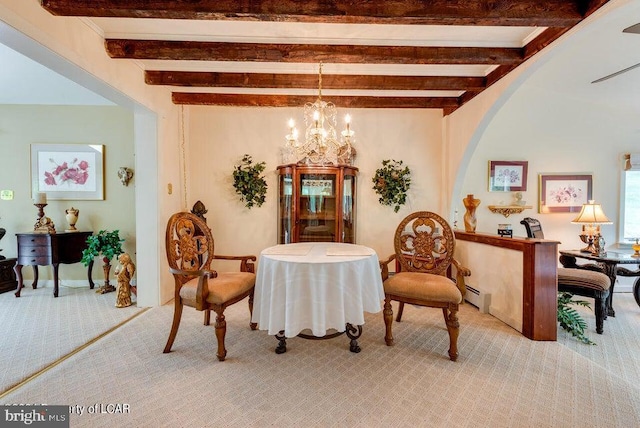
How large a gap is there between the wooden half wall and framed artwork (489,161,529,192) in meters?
1.69

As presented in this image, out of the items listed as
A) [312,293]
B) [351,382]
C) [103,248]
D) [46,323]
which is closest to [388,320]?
[351,382]

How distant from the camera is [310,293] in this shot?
1812 millimetres

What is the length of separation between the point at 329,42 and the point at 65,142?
153 inches

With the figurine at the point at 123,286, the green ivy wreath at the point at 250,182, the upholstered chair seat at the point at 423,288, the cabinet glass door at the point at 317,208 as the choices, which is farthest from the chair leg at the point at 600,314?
the figurine at the point at 123,286

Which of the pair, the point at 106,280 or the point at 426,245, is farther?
the point at 106,280

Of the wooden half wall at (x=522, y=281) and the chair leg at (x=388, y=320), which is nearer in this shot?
the chair leg at (x=388, y=320)

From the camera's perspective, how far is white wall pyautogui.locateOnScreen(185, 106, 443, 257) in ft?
12.4

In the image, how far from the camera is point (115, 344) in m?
2.17

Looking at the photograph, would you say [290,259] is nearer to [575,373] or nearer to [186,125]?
[575,373]

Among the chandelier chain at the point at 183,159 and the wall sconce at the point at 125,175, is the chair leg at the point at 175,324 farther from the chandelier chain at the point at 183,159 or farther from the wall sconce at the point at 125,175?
the wall sconce at the point at 125,175

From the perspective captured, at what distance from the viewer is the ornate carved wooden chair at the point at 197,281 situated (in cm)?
192

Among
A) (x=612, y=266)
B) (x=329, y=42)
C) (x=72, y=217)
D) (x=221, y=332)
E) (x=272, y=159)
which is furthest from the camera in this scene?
(x=272, y=159)

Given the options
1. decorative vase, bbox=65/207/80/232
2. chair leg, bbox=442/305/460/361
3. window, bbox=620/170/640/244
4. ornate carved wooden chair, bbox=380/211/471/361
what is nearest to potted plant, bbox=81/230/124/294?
decorative vase, bbox=65/207/80/232

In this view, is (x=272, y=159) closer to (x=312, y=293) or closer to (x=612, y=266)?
(x=312, y=293)
